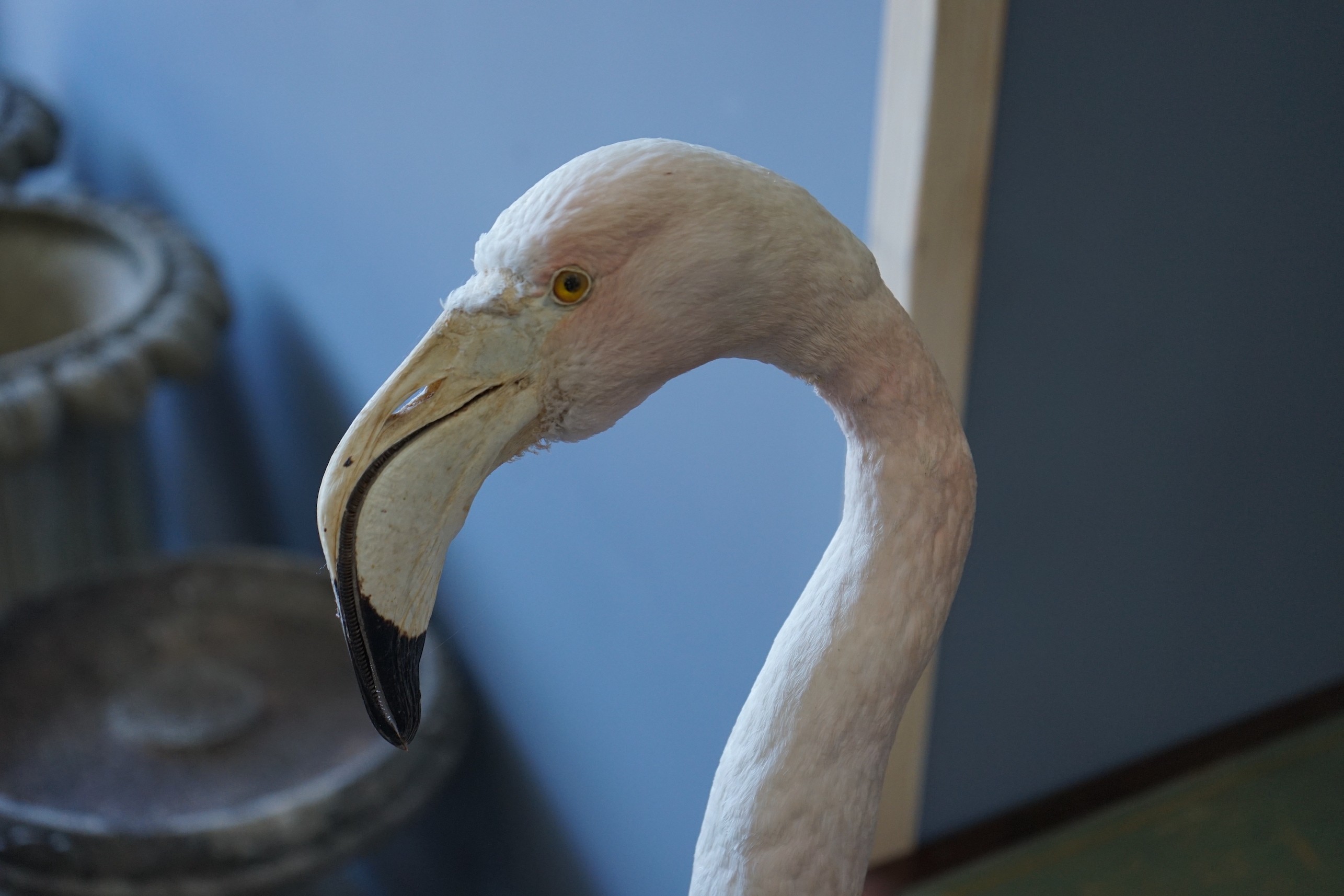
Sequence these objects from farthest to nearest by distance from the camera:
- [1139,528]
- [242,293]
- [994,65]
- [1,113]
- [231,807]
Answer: [1,113] → [242,293] → [231,807] → [1139,528] → [994,65]

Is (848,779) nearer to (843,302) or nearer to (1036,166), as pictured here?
(843,302)

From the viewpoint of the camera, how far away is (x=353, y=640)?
0.36 meters

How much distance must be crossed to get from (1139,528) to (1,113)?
6.10 feet

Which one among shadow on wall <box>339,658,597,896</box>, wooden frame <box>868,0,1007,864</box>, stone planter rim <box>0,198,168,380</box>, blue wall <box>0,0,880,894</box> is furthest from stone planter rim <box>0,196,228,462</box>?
wooden frame <box>868,0,1007,864</box>

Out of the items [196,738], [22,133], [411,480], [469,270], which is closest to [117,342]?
[196,738]

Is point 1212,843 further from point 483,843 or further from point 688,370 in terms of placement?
point 483,843

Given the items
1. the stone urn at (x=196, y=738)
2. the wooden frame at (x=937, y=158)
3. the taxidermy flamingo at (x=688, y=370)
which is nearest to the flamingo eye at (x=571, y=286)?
the taxidermy flamingo at (x=688, y=370)

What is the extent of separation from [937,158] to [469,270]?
51 centimetres

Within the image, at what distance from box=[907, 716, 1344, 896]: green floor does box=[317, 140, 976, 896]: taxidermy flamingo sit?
0.46 meters

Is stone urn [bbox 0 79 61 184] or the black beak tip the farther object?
stone urn [bbox 0 79 61 184]

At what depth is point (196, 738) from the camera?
1.26m

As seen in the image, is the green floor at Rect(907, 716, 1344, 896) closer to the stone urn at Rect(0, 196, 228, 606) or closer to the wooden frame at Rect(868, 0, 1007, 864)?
the wooden frame at Rect(868, 0, 1007, 864)

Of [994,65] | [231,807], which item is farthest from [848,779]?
[231,807]

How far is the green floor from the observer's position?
0.78 m
